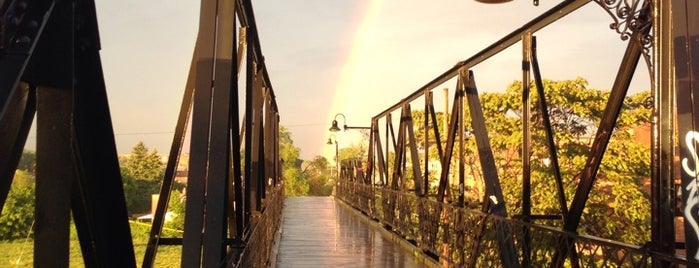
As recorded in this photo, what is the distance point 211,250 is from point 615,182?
15427mm

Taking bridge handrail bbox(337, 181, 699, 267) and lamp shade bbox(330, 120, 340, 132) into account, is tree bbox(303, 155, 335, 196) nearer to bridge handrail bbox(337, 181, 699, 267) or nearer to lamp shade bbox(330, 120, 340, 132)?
lamp shade bbox(330, 120, 340, 132)

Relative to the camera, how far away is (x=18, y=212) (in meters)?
3.37

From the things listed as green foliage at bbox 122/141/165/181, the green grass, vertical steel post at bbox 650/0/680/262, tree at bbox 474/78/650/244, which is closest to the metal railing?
vertical steel post at bbox 650/0/680/262

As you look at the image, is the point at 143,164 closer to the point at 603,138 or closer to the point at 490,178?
the point at 490,178

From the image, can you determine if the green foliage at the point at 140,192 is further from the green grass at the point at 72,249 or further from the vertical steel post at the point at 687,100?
the vertical steel post at the point at 687,100

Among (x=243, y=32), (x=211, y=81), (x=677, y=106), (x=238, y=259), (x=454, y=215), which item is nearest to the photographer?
(x=211, y=81)

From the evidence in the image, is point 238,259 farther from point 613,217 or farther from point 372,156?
point 372,156

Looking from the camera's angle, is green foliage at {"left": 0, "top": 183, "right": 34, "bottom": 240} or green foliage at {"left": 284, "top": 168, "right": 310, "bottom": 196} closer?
green foliage at {"left": 0, "top": 183, "right": 34, "bottom": 240}

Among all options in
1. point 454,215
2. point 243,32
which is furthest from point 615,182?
point 243,32

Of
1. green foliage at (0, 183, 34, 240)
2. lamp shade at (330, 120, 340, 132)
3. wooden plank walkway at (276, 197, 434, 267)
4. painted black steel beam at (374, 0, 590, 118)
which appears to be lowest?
wooden plank walkway at (276, 197, 434, 267)

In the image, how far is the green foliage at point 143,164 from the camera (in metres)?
5.57

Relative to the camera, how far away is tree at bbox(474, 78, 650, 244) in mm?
15664

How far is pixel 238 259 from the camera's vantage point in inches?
159

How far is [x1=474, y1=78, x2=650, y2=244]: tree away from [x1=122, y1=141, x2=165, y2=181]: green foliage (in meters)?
9.89
